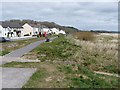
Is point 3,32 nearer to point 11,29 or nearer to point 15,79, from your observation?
point 11,29

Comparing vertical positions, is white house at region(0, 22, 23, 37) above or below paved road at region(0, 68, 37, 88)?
above

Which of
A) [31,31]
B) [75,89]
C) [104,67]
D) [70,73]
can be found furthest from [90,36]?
[31,31]

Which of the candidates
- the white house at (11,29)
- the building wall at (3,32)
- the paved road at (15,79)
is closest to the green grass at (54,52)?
the paved road at (15,79)

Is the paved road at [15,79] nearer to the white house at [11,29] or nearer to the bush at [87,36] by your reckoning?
the bush at [87,36]

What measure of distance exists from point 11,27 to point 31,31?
18.0 meters

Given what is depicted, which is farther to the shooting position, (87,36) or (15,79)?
(87,36)

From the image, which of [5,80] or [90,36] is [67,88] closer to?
[5,80]

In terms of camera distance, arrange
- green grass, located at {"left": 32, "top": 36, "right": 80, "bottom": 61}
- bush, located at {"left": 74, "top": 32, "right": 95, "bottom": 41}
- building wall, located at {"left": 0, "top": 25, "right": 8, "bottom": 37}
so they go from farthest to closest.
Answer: building wall, located at {"left": 0, "top": 25, "right": 8, "bottom": 37}, bush, located at {"left": 74, "top": 32, "right": 95, "bottom": 41}, green grass, located at {"left": 32, "top": 36, "right": 80, "bottom": 61}

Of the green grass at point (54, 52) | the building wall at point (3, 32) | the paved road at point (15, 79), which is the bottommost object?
the green grass at point (54, 52)

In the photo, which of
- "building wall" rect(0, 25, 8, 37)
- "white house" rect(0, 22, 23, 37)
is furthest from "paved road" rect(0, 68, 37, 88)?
"white house" rect(0, 22, 23, 37)

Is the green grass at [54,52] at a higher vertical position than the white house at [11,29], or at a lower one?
lower

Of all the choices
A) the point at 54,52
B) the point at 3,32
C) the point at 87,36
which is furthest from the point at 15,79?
the point at 3,32

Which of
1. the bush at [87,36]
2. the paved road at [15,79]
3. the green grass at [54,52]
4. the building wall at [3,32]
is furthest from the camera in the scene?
the building wall at [3,32]

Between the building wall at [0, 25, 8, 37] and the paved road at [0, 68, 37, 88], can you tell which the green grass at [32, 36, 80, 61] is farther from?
the building wall at [0, 25, 8, 37]
